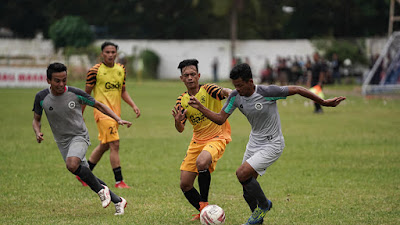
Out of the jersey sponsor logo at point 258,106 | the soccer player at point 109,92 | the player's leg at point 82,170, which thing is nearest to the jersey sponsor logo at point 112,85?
the soccer player at point 109,92

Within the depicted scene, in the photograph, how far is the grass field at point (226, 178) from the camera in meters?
7.92

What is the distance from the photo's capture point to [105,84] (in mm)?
10148

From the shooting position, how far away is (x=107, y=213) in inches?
319

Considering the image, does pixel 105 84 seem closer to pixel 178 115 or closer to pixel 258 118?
pixel 178 115

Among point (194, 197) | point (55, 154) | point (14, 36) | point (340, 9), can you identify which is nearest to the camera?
point (194, 197)

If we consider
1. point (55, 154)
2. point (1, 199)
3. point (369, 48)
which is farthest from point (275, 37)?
point (1, 199)

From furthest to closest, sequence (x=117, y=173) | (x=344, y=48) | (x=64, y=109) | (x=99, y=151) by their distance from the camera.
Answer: (x=344, y=48)
(x=99, y=151)
(x=117, y=173)
(x=64, y=109)

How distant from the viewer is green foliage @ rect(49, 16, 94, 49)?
50.9 meters

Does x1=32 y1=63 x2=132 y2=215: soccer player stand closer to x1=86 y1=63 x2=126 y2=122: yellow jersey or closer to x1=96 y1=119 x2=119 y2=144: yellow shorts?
x1=96 y1=119 x2=119 y2=144: yellow shorts

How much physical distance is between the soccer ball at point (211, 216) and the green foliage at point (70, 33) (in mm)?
45539

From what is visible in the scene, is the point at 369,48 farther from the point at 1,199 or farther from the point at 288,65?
the point at 1,199

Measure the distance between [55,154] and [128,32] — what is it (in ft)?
167

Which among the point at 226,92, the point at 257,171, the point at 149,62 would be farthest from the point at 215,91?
the point at 149,62

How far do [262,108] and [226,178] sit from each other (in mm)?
3839
